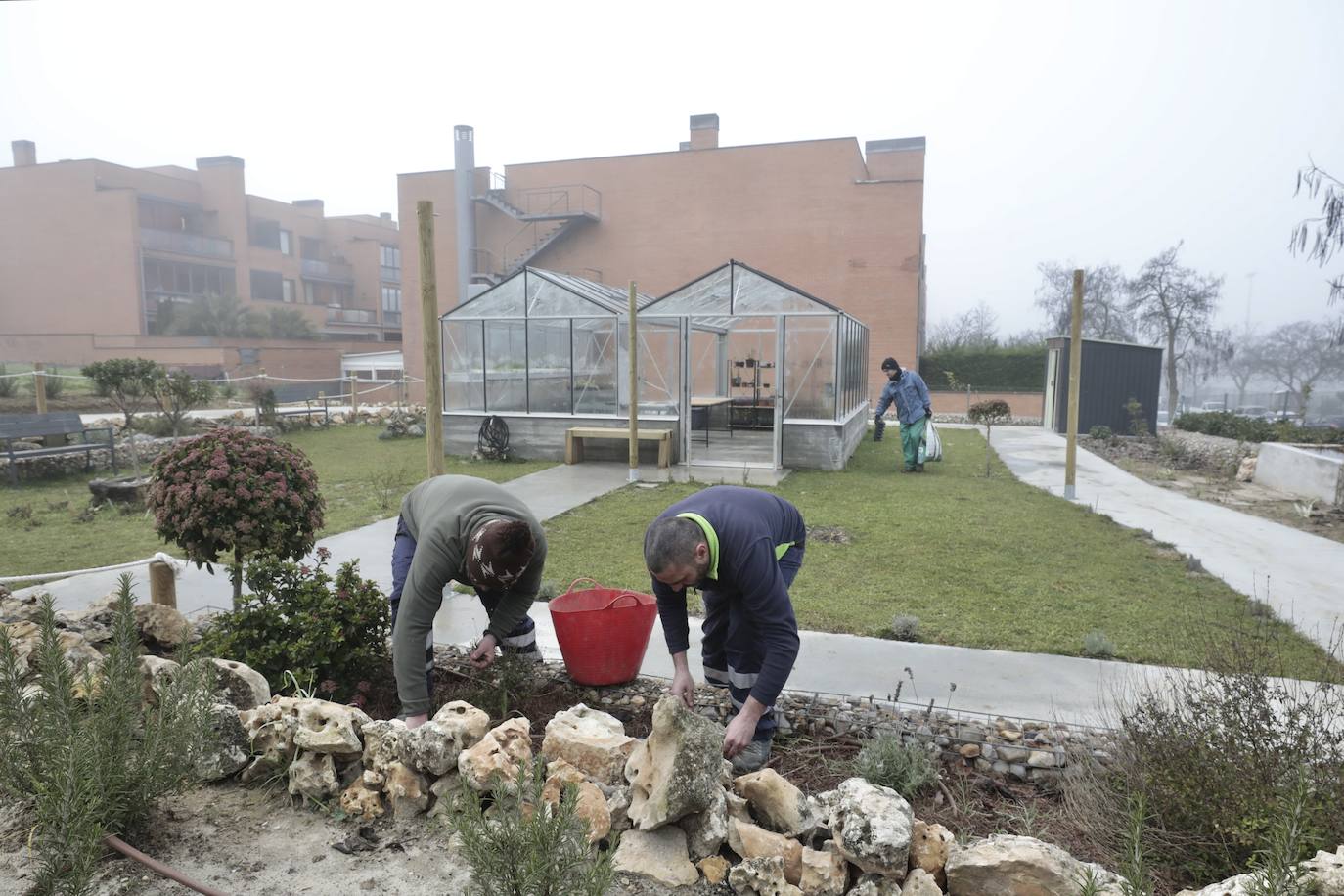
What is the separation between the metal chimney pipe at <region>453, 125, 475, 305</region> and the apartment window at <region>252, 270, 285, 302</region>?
59.0 feet

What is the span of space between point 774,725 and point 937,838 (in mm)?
1082

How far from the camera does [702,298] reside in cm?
1377

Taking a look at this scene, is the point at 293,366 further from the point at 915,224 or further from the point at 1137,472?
the point at 1137,472

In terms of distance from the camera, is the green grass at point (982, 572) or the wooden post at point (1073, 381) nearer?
the green grass at point (982, 572)

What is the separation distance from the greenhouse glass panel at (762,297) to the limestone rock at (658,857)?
11296mm

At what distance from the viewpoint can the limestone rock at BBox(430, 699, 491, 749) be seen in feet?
9.25

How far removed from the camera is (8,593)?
4.70 metres

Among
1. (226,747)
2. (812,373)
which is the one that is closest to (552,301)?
(812,373)


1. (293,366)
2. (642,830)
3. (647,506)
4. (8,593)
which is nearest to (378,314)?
(293,366)

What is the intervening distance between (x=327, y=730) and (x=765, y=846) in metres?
Result: 1.62

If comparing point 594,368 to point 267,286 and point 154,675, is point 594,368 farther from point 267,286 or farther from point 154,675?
point 267,286

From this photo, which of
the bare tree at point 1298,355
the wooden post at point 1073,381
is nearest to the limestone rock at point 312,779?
the wooden post at point 1073,381

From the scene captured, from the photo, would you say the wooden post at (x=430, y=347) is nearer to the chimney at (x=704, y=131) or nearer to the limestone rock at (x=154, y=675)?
the limestone rock at (x=154, y=675)

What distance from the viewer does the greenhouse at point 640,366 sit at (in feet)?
43.7
